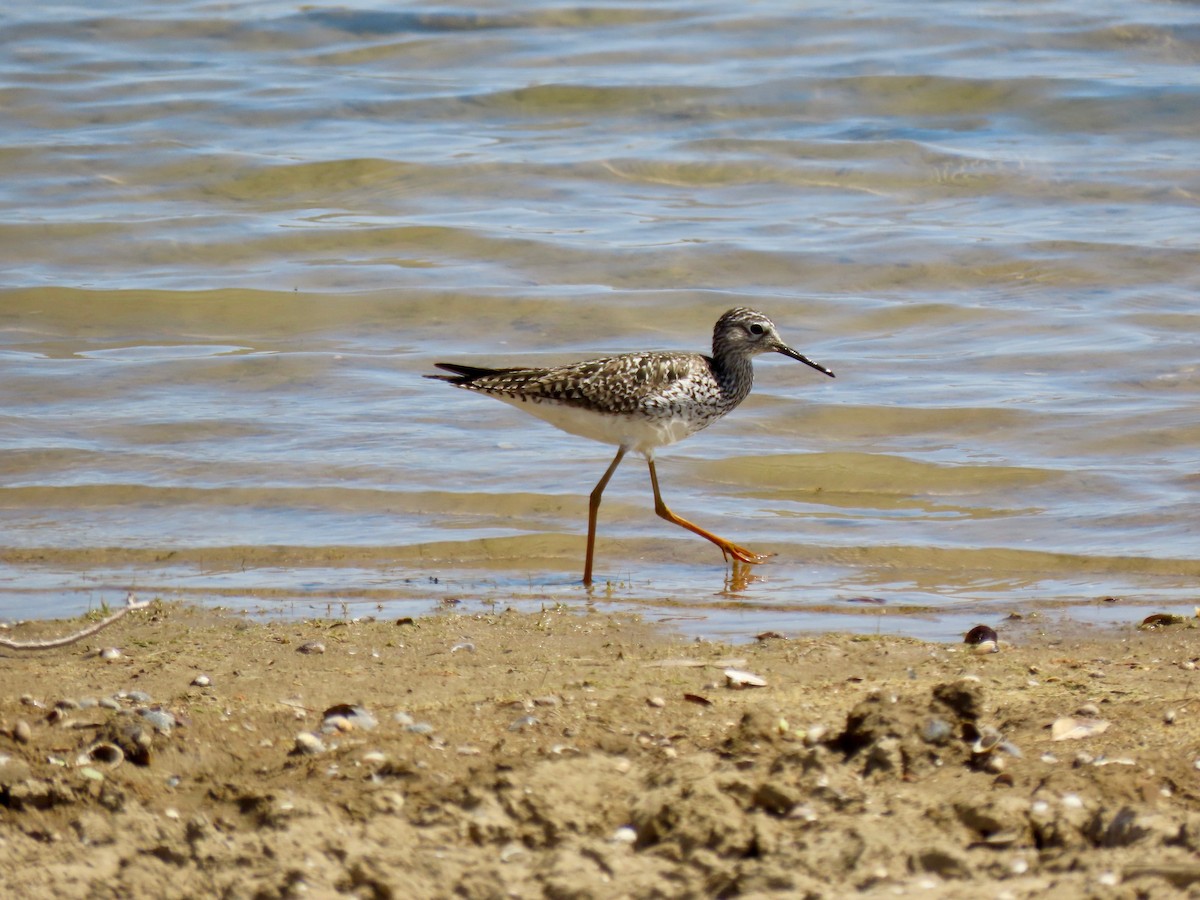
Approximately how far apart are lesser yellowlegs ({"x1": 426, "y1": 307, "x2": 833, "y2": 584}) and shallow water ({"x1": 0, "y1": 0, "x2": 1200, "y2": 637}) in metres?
0.47

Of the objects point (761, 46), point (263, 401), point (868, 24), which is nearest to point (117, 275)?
point (263, 401)

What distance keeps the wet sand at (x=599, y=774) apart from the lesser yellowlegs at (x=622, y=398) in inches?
101

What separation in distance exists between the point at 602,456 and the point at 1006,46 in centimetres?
1158

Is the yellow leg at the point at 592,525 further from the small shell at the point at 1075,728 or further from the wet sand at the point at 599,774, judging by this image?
the small shell at the point at 1075,728

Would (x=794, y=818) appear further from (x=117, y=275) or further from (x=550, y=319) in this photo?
(x=117, y=275)

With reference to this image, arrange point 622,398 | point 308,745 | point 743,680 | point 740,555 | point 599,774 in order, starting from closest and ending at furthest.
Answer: point 599,774 < point 308,745 < point 743,680 < point 740,555 < point 622,398

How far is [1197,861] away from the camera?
3.82 metres

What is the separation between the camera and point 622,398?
28.1 feet

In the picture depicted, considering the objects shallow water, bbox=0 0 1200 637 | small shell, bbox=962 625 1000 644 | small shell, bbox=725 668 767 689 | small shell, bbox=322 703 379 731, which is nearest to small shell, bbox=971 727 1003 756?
small shell, bbox=725 668 767 689

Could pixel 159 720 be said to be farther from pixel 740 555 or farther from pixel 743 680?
pixel 740 555

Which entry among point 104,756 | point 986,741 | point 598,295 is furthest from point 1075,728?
point 598,295

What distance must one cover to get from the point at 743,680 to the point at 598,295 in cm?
794

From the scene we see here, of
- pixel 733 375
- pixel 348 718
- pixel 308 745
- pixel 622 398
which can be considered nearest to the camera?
pixel 308 745

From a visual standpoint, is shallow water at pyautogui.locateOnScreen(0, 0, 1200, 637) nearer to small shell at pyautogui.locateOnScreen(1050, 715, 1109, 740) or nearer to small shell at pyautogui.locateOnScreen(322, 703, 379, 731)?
small shell at pyautogui.locateOnScreen(1050, 715, 1109, 740)
